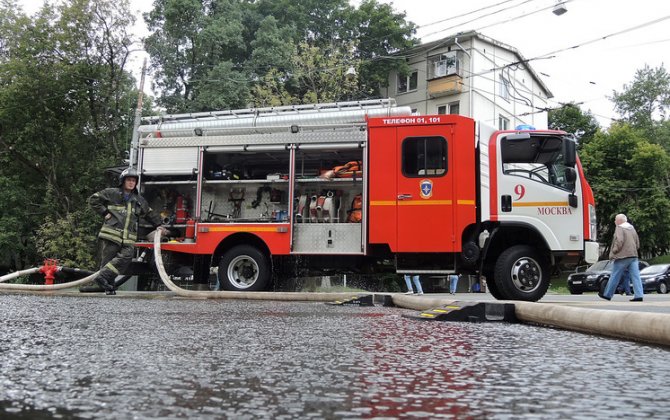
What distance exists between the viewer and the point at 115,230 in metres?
8.56

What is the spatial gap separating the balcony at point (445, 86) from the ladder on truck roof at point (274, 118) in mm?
20994

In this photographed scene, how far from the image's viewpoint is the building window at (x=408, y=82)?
3356 centimetres

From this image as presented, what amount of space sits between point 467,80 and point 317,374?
30.2 m

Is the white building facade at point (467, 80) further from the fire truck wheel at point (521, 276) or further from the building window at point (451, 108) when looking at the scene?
the fire truck wheel at point (521, 276)

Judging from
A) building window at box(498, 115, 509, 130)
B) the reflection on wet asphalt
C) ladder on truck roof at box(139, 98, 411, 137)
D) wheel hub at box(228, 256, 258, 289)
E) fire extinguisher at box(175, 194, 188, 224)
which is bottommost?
the reflection on wet asphalt

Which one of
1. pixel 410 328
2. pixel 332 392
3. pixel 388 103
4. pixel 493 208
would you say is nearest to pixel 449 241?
pixel 493 208

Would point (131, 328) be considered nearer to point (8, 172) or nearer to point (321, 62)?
point (321, 62)

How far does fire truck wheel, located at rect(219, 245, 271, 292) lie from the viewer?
31.2 feet

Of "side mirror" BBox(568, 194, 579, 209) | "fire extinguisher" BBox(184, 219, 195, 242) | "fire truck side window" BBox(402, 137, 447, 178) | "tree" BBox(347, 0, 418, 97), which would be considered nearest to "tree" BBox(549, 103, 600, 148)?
"tree" BBox(347, 0, 418, 97)

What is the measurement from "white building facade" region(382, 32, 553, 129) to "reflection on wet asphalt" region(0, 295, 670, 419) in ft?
89.9

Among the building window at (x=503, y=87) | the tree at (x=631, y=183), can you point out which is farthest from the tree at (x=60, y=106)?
the tree at (x=631, y=183)

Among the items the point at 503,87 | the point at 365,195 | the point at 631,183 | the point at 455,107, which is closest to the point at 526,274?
the point at 365,195

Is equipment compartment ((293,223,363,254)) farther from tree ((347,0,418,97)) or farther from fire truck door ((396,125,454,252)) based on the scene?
tree ((347,0,418,97))

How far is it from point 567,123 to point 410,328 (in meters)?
42.4
